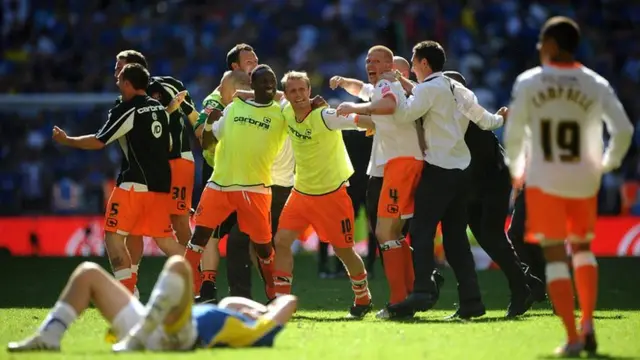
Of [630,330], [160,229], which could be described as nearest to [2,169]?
[160,229]

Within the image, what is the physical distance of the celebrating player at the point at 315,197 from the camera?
1286 centimetres

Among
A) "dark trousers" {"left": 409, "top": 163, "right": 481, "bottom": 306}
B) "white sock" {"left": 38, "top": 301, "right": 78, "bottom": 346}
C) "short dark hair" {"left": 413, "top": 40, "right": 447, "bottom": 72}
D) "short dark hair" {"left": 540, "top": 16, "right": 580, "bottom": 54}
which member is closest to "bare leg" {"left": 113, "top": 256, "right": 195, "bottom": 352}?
"white sock" {"left": 38, "top": 301, "right": 78, "bottom": 346}

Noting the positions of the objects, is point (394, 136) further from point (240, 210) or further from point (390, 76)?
point (240, 210)

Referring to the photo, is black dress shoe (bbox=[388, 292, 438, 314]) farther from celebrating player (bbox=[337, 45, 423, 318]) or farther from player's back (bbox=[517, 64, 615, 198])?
player's back (bbox=[517, 64, 615, 198])

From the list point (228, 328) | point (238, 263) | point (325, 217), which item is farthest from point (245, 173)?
point (228, 328)

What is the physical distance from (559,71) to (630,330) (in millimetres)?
2871

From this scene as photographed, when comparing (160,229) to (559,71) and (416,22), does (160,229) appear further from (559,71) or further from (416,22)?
(416,22)

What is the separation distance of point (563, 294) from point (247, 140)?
4668 mm

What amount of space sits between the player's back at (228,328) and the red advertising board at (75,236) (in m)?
12.3

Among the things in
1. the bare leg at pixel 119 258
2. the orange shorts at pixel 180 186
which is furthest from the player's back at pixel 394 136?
the bare leg at pixel 119 258

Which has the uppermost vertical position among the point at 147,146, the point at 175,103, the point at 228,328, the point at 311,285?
the point at 175,103

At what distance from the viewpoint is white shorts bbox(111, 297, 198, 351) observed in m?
8.57

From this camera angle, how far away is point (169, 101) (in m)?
14.0

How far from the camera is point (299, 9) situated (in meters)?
29.5
